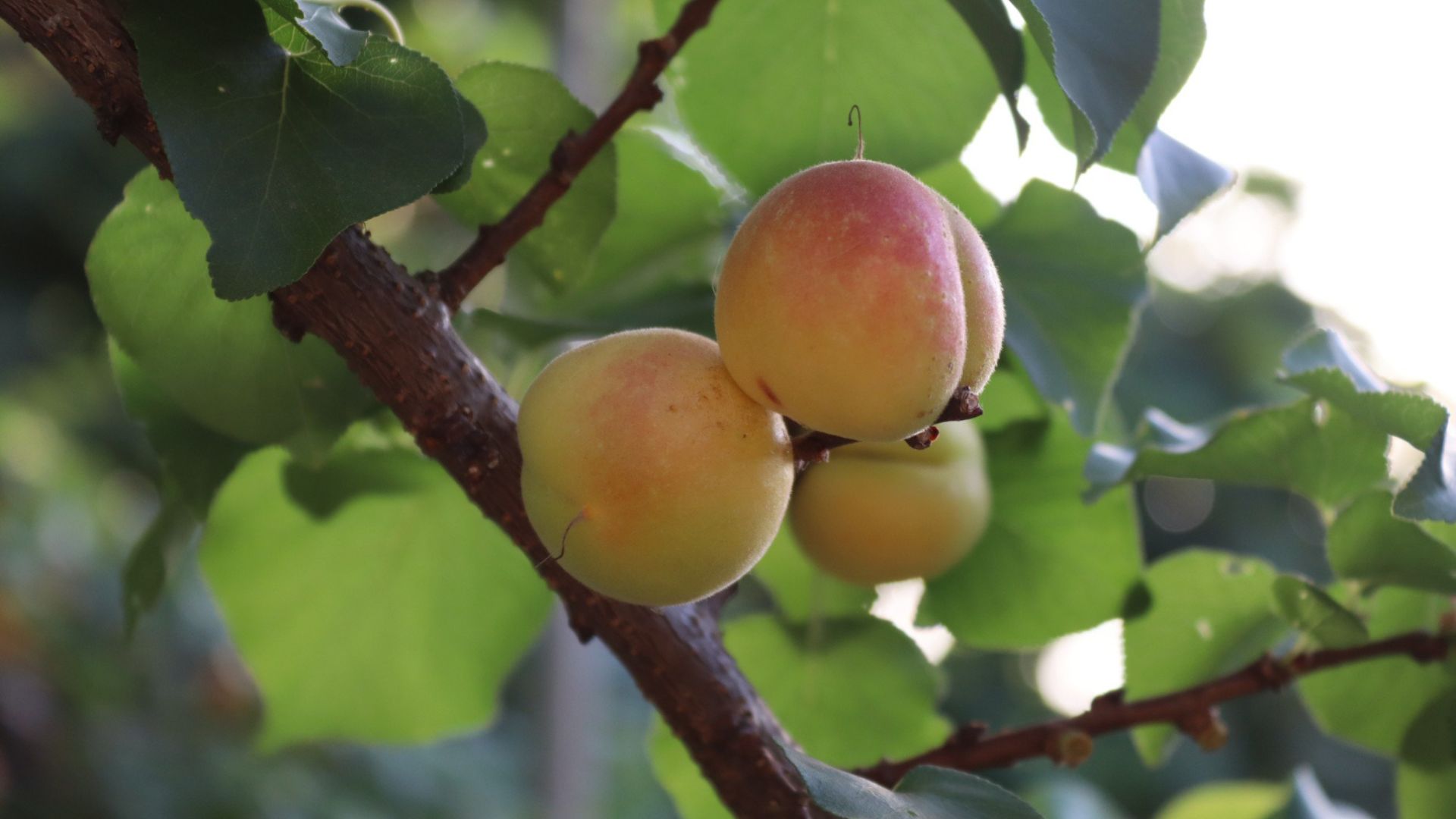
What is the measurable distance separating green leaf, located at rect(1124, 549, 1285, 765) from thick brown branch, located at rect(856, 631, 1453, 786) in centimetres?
4

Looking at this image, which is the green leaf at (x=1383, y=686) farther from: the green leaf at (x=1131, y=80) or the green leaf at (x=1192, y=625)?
the green leaf at (x=1131, y=80)

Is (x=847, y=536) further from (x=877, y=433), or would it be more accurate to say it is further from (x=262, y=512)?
(x=262, y=512)

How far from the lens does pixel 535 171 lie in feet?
1.52

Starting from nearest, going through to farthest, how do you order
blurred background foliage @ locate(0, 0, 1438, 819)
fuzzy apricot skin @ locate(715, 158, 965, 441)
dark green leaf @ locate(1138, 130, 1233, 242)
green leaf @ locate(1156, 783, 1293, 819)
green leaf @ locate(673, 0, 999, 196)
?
fuzzy apricot skin @ locate(715, 158, 965, 441) < dark green leaf @ locate(1138, 130, 1233, 242) < green leaf @ locate(673, 0, 999, 196) < green leaf @ locate(1156, 783, 1293, 819) < blurred background foliage @ locate(0, 0, 1438, 819)

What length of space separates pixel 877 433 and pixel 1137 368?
3.05 meters

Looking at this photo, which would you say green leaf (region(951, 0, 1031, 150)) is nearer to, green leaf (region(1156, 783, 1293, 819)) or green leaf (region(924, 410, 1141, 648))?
green leaf (region(924, 410, 1141, 648))

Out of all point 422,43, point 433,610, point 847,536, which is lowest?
point 422,43

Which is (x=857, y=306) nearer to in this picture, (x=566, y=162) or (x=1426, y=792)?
(x=566, y=162)

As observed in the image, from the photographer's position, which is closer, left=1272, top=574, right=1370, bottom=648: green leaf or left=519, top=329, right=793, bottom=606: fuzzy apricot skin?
left=519, top=329, right=793, bottom=606: fuzzy apricot skin

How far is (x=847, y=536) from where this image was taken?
48cm

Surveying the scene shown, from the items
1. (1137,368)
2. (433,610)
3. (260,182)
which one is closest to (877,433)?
(260,182)

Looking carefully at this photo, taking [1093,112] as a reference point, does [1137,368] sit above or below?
below

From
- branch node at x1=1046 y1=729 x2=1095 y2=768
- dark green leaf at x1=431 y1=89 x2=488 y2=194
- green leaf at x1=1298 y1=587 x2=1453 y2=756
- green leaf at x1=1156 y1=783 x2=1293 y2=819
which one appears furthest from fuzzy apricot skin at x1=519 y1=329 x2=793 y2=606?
green leaf at x1=1156 y1=783 x2=1293 y2=819

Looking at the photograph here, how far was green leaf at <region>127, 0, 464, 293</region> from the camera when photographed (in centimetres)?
31
